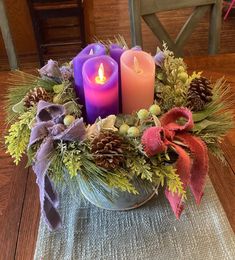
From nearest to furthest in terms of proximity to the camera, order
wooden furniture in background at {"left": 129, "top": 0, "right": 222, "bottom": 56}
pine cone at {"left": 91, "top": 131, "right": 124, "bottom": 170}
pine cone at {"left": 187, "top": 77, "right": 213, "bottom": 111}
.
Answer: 1. pine cone at {"left": 91, "top": 131, "right": 124, "bottom": 170}
2. pine cone at {"left": 187, "top": 77, "right": 213, "bottom": 111}
3. wooden furniture in background at {"left": 129, "top": 0, "right": 222, "bottom": 56}

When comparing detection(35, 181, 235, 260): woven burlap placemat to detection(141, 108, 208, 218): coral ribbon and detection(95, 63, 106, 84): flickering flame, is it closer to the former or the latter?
detection(141, 108, 208, 218): coral ribbon

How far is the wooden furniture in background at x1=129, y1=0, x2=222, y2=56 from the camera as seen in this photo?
48.4 inches

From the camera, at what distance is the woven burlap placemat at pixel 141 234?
0.64 m

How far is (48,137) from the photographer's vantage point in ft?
1.90

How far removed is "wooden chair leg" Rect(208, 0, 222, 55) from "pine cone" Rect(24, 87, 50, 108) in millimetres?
860

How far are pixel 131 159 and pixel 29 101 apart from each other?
0.22m

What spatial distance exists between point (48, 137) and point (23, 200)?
0.24 m

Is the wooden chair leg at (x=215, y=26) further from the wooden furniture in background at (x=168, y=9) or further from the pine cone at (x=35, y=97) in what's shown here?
the pine cone at (x=35, y=97)

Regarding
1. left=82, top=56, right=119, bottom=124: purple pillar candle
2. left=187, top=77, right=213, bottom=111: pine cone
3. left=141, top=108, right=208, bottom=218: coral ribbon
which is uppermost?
left=82, top=56, right=119, bottom=124: purple pillar candle

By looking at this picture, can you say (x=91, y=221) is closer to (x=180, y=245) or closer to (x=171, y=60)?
(x=180, y=245)

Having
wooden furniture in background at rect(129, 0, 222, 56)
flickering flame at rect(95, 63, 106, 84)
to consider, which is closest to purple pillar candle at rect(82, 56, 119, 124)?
flickering flame at rect(95, 63, 106, 84)

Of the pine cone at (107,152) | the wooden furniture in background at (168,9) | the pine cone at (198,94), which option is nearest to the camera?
the pine cone at (107,152)

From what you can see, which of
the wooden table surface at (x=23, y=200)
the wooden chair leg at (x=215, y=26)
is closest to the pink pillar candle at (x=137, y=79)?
the wooden table surface at (x=23, y=200)

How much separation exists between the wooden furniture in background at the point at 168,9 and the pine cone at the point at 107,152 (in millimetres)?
787
